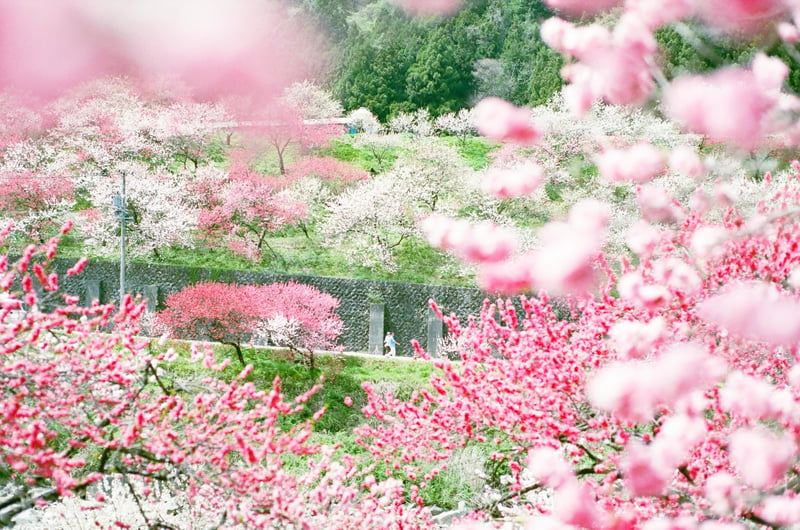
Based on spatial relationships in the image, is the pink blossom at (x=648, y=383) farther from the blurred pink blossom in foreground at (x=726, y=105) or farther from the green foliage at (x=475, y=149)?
the green foliage at (x=475, y=149)

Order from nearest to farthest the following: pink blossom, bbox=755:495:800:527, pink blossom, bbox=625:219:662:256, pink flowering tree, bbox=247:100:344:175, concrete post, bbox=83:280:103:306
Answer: pink blossom, bbox=755:495:800:527
pink blossom, bbox=625:219:662:256
concrete post, bbox=83:280:103:306
pink flowering tree, bbox=247:100:344:175

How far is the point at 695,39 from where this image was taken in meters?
1.84

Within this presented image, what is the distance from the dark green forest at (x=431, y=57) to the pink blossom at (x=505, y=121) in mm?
27900

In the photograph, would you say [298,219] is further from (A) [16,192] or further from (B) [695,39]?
(B) [695,39]

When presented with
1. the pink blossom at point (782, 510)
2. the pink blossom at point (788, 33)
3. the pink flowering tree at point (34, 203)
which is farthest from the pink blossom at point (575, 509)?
the pink flowering tree at point (34, 203)

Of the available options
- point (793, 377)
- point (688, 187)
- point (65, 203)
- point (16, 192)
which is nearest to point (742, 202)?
point (688, 187)

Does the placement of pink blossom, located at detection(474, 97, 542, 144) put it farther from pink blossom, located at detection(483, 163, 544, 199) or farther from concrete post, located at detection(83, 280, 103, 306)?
concrete post, located at detection(83, 280, 103, 306)

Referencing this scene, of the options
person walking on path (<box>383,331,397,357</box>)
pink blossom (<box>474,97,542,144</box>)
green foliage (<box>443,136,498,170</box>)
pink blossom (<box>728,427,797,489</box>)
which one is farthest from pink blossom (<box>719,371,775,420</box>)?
green foliage (<box>443,136,498,170</box>)

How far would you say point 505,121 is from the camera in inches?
83.2

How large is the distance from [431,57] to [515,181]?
28.4m

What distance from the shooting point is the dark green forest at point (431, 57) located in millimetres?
29734

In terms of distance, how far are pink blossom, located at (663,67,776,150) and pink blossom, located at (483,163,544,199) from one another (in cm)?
61

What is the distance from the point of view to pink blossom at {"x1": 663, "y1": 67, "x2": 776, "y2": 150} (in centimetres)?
165

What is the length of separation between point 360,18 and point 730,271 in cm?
2819
